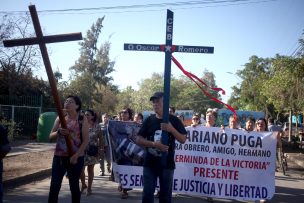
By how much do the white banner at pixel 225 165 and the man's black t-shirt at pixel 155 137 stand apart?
3034 mm

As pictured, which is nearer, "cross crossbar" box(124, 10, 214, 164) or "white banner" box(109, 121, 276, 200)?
"cross crossbar" box(124, 10, 214, 164)

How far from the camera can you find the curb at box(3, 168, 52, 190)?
7776 mm

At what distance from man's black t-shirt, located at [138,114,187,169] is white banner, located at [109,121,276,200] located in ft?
9.95

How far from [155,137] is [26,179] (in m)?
5.29

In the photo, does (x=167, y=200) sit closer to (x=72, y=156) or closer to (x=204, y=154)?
(x=72, y=156)

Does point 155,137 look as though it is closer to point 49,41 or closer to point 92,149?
point 49,41

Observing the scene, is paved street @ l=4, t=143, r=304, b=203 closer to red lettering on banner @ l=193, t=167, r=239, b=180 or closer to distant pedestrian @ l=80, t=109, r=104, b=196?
distant pedestrian @ l=80, t=109, r=104, b=196

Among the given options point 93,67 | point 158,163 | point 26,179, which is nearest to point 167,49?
point 158,163

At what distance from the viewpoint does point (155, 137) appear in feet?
14.7

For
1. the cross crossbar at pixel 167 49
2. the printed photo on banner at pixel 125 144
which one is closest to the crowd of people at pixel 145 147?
the cross crossbar at pixel 167 49

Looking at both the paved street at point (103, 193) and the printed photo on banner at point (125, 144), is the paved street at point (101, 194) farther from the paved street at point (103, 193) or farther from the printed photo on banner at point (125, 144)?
the printed photo on banner at point (125, 144)

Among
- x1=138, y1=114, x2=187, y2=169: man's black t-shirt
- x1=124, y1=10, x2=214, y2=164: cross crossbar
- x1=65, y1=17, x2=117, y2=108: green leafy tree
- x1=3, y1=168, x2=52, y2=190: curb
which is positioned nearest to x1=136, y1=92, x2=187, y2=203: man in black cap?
x1=138, y1=114, x2=187, y2=169: man's black t-shirt

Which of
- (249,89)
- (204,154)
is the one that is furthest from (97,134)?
(249,89)

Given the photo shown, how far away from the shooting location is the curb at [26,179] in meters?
7.78
